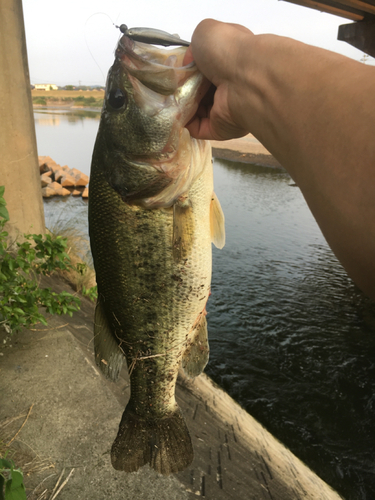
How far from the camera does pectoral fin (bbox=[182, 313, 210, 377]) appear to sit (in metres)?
2.02

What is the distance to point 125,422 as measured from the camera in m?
2.00

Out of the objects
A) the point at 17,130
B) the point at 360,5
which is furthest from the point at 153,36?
the point at 17,130

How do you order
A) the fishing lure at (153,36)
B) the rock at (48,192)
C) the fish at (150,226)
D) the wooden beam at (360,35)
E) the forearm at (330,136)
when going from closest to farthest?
1. the forearm at (330,136)
2. the fishing lure at (153,36)
3. the fish at (150,226)
4. the wooden beam at (360,35)
5. the rock at (48,192)

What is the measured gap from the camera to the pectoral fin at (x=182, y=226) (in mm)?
1733

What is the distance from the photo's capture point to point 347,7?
14.0 ft

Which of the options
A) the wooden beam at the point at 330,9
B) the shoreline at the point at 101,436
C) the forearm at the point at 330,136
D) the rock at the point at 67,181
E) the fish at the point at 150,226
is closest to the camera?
the forearm at the point at 330,136

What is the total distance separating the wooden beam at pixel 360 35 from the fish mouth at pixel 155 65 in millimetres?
4270

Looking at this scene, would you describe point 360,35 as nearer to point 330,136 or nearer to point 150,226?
point 150,226

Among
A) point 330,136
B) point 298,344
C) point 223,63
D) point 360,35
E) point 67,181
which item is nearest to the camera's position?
point 330,136

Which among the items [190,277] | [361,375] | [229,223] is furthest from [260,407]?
[229,223]

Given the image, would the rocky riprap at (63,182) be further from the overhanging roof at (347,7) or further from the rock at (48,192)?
the overhanging roof at (347,7)

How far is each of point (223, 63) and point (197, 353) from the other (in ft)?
4.79

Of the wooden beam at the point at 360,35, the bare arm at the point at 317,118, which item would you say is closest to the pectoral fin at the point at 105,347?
the bare arm at the point at 317,118

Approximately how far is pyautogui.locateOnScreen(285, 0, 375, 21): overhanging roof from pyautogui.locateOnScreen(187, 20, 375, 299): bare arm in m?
3.70
